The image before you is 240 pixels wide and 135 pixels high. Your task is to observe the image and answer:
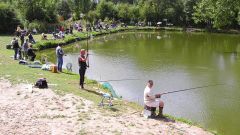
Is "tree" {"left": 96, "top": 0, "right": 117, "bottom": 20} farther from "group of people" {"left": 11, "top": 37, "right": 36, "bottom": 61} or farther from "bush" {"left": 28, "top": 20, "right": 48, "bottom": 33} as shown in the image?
"group of people" {"left": 11, "top": 37, "right": 36, "bottom": 61}

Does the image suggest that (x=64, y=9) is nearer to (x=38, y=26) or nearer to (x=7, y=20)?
(x=38, y=26)

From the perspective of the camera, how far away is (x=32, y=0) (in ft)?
168

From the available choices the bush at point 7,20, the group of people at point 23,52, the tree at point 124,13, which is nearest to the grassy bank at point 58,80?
the group of people at point 23,52

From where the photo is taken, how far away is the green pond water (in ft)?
60.3

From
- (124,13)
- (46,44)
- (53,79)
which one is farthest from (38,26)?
(124,13)

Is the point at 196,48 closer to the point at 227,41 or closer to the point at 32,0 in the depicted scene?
the point at 227,41

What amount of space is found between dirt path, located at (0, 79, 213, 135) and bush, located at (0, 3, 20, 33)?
1142 inches

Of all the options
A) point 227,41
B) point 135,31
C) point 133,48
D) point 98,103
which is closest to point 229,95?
point 98,103

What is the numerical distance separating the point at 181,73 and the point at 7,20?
80.7 ft

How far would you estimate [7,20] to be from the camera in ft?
146

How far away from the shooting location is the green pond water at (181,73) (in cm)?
1839

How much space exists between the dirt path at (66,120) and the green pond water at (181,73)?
333cm

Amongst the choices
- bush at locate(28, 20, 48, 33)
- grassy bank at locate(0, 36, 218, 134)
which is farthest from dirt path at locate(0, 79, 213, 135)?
bush at locate(28, 20, 48, 33)

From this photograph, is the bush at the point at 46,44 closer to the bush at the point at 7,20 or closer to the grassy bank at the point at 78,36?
the grassy bank at the point at 78,36
